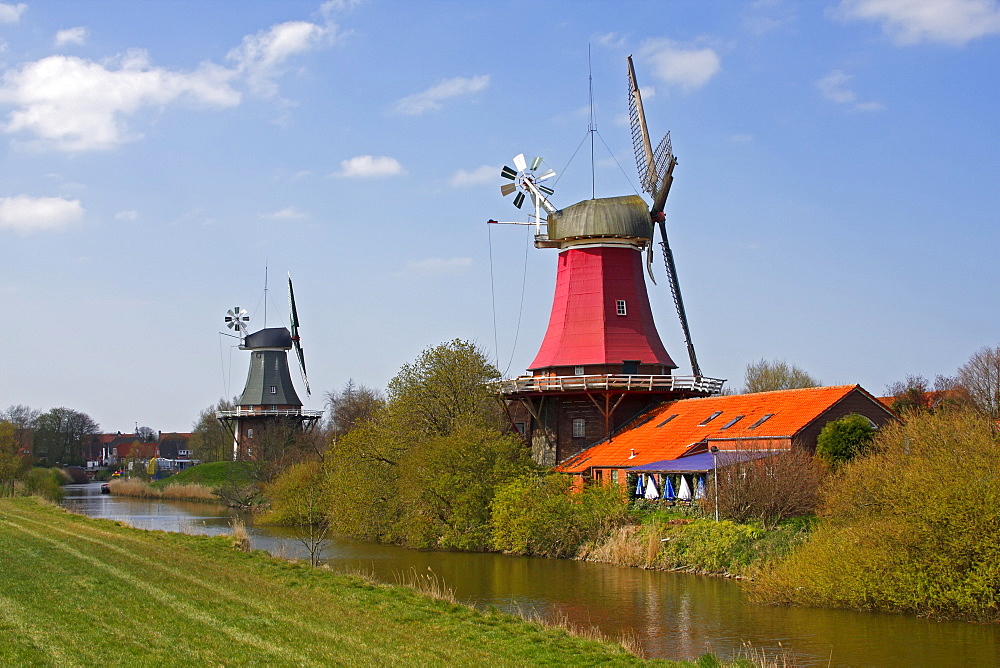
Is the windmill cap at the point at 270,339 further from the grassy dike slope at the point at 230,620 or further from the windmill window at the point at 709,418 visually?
the grassy dike slope at the point at 230,620

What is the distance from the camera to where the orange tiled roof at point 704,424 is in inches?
942

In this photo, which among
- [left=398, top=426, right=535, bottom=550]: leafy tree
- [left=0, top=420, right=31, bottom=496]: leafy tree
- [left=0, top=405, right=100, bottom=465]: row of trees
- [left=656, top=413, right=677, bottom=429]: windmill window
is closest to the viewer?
[left=398, top=426, right=535, bottom=550]: leafy tree

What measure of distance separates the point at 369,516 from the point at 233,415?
3372 centimetres

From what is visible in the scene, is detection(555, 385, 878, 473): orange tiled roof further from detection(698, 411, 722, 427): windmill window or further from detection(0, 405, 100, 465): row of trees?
detection(0, 405, 100, 465): row of trees

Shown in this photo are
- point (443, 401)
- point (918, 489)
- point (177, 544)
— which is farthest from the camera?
point (443, 401)

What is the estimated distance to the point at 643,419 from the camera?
99.6 ft

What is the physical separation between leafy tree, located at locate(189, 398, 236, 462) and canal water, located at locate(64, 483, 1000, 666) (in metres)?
42.8

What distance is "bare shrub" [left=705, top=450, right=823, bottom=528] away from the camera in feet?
67.5

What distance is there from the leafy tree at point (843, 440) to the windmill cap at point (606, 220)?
1113 cm

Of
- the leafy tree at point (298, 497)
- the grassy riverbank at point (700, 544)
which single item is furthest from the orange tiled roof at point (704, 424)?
the leafy tree at point (298, 497)

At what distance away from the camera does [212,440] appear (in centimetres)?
7681

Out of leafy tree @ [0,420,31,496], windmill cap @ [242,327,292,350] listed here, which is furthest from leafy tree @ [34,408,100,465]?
leafy tree @ [0,420,31,496]

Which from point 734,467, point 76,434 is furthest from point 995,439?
point 76,434

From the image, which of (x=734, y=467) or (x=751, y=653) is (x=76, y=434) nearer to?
(x=734, y=467)
